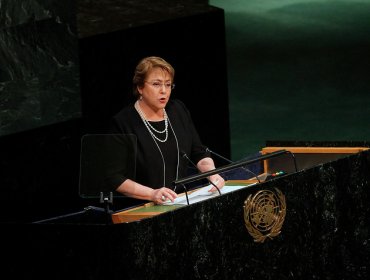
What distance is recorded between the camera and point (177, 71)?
7.78 meters

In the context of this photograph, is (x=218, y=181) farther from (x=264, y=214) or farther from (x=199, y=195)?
(x=264, y=214)

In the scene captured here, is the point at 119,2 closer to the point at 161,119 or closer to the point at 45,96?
the point at 45,96

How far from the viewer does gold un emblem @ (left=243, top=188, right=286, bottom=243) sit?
432 cm

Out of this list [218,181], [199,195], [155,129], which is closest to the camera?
[199,195]

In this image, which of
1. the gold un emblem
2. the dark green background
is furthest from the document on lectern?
the dark green background

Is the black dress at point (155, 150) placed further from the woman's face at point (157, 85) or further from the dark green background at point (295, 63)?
the dark green background at point (295, 63)

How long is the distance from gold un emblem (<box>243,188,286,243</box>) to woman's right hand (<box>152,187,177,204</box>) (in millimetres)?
273

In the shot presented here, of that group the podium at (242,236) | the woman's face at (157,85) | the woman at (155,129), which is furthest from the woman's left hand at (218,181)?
the woman's face at (157,85)

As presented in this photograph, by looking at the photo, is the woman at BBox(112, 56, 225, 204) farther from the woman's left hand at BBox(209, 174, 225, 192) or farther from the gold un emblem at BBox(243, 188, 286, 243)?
the gold un emblem at BBox(243, 188, 286, 243)

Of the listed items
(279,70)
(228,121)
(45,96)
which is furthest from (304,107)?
(45,96)

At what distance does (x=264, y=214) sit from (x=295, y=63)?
468 cm

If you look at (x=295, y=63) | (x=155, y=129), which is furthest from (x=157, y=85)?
(x=295, y=63)

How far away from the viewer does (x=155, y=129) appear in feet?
16.1

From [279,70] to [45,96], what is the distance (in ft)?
8.76
